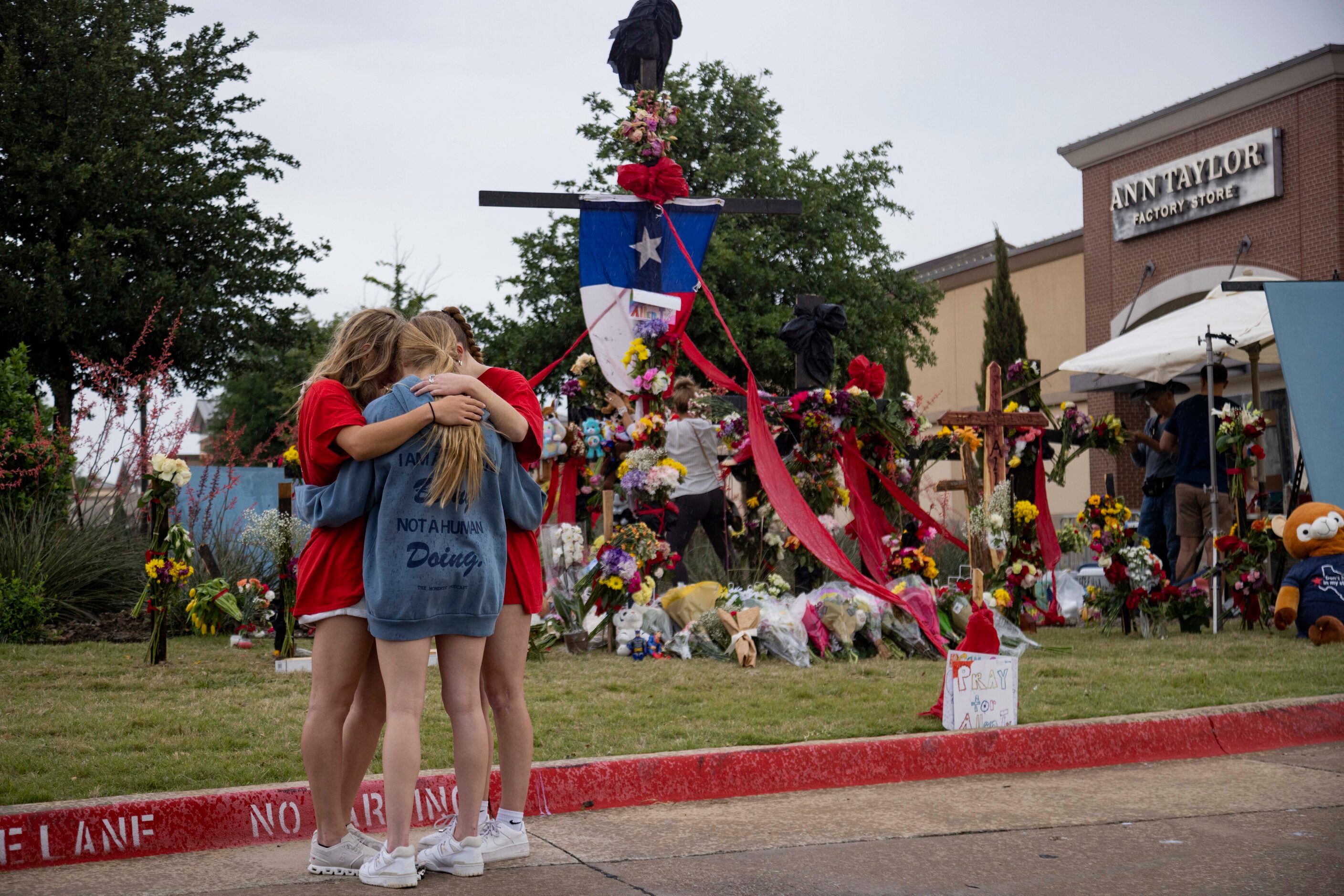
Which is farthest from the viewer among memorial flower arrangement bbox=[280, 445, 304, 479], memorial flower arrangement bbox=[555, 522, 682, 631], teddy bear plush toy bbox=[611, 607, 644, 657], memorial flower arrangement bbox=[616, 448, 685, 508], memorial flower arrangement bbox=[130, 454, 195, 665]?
memorial flower arrangement bbox=[616, 448, 685, 508]

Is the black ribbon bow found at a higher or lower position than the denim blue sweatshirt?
higher

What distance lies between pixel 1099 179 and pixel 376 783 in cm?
2444

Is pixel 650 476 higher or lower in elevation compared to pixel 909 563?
higher

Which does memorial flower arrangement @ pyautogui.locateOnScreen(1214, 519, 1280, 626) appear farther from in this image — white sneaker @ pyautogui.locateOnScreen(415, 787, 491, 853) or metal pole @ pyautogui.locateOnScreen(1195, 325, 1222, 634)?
white sneaker @ pyautogui.locateOnScreen(415, 787, 491, 853)

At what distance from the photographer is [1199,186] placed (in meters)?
23.3

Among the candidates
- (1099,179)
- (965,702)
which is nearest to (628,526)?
(965,702)

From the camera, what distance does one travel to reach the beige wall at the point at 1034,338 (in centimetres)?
3062

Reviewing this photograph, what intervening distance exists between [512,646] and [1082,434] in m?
7.22

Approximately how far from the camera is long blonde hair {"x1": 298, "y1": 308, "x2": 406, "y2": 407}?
3801 millimetres

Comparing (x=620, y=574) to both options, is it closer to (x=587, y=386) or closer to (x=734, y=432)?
(x=734, y=432)

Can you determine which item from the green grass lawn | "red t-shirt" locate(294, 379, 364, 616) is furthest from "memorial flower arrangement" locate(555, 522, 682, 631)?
"red t-shirt" locate(294, 379, 364, 616)

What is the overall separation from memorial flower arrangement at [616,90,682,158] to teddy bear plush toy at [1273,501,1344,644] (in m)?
5.45

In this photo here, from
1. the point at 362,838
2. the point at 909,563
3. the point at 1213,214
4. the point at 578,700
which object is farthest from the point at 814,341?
the point at 1213,214

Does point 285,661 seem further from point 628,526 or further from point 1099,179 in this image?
point 1099,179
